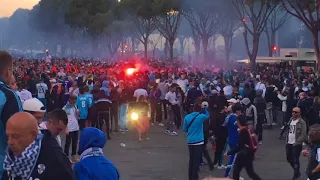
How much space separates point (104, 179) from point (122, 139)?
12.1 meters

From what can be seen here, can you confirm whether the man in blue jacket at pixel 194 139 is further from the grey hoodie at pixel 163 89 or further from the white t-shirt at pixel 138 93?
the grey hoodie at pixel 163 89

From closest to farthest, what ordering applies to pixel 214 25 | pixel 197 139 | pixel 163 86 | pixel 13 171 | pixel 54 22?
pixel 13 171 < pixel 197 139 < pixel 163 86 < pixel 214 25 < pixel 54 22

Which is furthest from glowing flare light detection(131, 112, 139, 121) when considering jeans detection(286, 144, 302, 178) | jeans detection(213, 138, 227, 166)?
jeans detection(286, 144, 302, 178)

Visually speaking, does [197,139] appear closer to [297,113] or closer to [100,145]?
[297,113]

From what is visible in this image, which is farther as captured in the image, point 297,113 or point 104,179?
point 297,113

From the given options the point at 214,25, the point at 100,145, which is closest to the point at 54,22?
the point at 214,25

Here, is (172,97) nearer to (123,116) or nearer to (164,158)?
(123,116)

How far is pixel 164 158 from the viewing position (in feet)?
43.7

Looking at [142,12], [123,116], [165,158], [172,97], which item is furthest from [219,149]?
[142,12]

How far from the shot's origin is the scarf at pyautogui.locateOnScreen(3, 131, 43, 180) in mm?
3439

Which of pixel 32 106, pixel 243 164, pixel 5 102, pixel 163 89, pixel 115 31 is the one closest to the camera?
pixel 5 102

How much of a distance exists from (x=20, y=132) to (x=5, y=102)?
23.0 inches

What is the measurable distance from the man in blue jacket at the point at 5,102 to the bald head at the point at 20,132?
466 mm

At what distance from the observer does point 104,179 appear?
4355 millimetres
